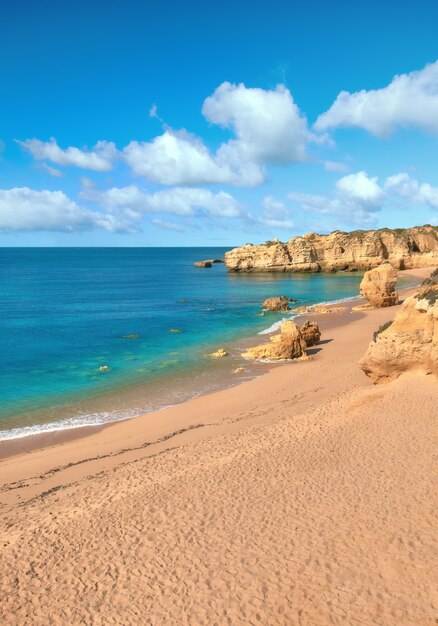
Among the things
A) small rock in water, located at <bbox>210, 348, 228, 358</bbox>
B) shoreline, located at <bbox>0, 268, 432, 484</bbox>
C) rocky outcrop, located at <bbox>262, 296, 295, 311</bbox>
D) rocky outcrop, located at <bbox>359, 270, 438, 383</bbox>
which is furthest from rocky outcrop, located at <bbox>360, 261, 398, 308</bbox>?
rocky outcrop, located at <bbox>359, 270, 438, 383</bbox>

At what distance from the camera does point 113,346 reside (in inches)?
1561

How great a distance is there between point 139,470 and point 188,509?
3.52 meters

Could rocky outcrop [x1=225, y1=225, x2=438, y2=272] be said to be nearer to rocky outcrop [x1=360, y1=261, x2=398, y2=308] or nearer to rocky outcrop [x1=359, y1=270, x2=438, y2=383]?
rocky outcrop [x1=360, y1=261, x2=398, y2=308]

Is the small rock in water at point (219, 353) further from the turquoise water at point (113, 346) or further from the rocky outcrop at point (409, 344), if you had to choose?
the rocky outcrop at point (409, 344)

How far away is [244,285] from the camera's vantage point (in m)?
90.0

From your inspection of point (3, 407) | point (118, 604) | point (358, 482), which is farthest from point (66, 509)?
point (3, 407)

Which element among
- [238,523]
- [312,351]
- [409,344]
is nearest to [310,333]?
[312,351]

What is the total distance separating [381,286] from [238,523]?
147 ft

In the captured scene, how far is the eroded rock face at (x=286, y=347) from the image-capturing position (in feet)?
111

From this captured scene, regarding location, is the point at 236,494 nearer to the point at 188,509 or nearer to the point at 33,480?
the point at 188,509

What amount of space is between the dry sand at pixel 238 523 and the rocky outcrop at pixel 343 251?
9304cm

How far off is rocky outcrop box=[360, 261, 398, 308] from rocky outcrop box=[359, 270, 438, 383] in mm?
31118

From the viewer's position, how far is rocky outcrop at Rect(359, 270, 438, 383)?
68.2 ft

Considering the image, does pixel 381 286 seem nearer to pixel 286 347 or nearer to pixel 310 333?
pixel 310 333
